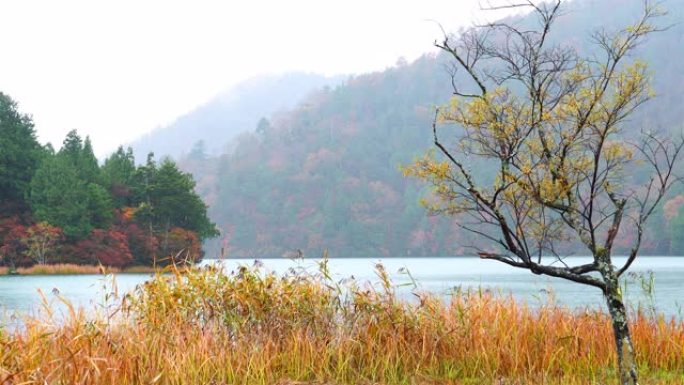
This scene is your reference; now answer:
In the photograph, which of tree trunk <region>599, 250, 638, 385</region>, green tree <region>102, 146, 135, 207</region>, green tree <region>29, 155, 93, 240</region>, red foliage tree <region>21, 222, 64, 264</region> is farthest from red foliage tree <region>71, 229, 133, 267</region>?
tree trunk <region>599, 250, 638, 385</region>

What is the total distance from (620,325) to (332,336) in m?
3.39

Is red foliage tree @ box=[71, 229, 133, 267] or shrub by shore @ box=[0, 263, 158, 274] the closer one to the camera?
shrub by shore @ box=[0, 263, 158, 274]

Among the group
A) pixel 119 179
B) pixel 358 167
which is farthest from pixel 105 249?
pixel 358 167

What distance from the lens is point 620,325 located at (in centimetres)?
732

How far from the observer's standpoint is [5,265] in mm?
49375

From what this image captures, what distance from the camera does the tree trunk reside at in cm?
718

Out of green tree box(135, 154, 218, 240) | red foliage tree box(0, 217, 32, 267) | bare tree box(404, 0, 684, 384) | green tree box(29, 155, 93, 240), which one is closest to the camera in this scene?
bare tree box(404, 0, 684, 384)

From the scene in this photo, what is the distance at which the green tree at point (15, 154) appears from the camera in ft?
170

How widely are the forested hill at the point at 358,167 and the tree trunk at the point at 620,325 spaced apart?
9504 cm

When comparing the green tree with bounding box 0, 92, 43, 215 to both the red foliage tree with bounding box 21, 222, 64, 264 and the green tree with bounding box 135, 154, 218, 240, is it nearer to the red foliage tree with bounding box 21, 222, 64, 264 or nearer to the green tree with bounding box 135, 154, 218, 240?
the red foliage tree with bounding box 21, 222, 64, 264

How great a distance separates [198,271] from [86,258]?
4559cm

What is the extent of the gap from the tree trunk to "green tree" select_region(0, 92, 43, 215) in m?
51.4

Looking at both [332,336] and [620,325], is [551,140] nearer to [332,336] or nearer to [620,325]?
[620,325]


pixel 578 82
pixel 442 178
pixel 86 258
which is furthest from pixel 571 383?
pixel 86 258
